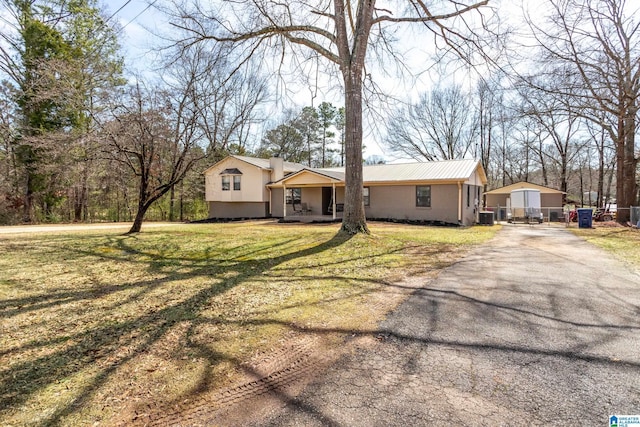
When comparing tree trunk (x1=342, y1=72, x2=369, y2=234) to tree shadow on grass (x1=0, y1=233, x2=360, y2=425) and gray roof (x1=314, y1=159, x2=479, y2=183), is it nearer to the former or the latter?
tree shadow on grass (x1=0, y1=233, x2=360, y2=425)

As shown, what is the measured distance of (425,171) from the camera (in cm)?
1817

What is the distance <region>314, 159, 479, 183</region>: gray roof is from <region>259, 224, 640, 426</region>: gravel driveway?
41.0ft

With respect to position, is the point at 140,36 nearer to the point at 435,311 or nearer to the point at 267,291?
the point at 267,291

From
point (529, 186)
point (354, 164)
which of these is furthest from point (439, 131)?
point (354, 164)

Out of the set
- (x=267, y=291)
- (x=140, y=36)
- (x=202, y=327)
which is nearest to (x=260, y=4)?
(x=140, y=36)

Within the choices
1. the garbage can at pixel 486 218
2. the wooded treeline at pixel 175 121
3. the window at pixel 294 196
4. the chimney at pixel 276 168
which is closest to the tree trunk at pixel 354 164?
the wooded treeline at pixel 175 121

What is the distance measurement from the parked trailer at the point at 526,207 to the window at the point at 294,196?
1337cm

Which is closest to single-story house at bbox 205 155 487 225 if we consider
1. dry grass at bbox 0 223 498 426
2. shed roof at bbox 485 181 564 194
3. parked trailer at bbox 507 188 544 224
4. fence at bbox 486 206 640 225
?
parked trailer at bbox 507 188 544 224

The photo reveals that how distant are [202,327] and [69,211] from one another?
85.2ft

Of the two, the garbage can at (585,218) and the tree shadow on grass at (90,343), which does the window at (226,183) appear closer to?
the tree shadow on grass at (90,343)

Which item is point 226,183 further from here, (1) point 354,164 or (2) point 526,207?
(2) point 526,207

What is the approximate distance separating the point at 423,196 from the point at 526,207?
774cm

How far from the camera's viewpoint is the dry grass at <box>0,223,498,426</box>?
2273mm

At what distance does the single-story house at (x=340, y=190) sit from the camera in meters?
16.8
